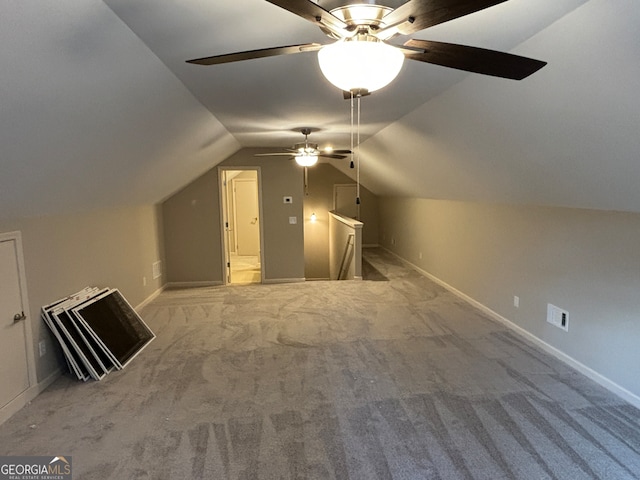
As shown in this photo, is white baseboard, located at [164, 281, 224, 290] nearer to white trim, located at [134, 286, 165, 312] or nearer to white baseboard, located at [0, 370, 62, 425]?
white trim, located at [134, 286, 165, 312]

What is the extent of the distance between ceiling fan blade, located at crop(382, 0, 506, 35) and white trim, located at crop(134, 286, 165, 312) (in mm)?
4967

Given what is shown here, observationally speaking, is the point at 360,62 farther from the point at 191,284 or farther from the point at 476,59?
the point at 191,284

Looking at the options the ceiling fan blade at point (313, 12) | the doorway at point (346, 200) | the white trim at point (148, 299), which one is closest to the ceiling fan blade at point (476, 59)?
the ceiling fan blade at point (313, 12)

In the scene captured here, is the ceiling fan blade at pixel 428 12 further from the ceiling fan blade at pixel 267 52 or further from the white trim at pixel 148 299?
the white trim at pixel 148 299

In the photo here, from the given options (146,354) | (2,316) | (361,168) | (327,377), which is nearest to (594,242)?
(327,377)

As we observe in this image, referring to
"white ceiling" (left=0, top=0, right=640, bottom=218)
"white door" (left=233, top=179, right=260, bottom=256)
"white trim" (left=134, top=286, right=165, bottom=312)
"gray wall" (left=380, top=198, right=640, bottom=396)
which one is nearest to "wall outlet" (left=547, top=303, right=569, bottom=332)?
"gray wall" (left=380, top=198, right=640, bottom=396)

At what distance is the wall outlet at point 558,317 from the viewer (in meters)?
3.51

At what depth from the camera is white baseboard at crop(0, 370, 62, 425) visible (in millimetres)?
2684

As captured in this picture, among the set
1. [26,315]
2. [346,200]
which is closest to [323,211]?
[346,200]

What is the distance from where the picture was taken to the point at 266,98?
3.24 metres

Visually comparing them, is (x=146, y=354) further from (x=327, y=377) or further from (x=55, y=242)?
(x=327, y=377)

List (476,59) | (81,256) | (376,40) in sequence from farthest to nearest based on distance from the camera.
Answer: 1. (81,256)
2. (476,59)
3. (376,40)

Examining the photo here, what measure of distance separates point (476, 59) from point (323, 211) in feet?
29.2

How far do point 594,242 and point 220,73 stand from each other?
10.4ft
